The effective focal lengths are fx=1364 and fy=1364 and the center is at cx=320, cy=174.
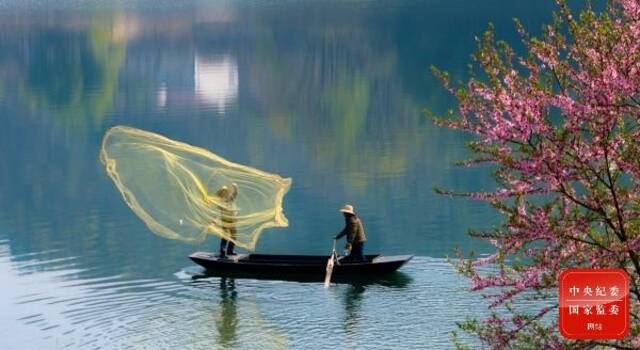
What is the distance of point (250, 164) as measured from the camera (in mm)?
76875

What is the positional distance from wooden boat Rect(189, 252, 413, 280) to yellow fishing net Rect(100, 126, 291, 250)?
2.10ft

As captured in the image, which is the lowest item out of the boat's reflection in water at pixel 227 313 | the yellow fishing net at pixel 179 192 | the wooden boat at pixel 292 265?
the boat's reflection in water at pixel 227 313

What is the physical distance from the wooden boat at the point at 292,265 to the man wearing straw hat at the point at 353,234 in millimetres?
270

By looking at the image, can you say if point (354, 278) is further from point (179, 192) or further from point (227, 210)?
point (179, 192)

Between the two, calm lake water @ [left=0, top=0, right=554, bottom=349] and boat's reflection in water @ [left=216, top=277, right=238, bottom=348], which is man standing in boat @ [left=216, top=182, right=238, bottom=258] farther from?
calm lake water @ [left=0, top=0, right=554, bottom=349]

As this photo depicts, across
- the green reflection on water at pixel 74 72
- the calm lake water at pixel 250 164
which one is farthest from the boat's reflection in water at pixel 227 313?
the green reflection on water at pixel 74 72

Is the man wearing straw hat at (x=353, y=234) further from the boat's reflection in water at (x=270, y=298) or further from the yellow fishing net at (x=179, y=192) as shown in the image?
the yellow fishing net at (x=179, y=192)

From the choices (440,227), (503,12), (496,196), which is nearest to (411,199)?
(440,227)

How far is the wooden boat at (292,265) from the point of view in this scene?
41.7m

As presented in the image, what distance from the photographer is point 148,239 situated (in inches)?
2061

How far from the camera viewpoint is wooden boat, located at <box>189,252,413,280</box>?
1641 inches

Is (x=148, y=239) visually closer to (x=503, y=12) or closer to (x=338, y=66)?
(x=338, y=66)

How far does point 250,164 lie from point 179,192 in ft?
108

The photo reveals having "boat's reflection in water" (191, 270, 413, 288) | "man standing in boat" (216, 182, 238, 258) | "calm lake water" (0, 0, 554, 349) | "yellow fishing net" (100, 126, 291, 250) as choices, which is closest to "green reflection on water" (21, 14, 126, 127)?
"calm lake water" (0, 0, 554, 349)
